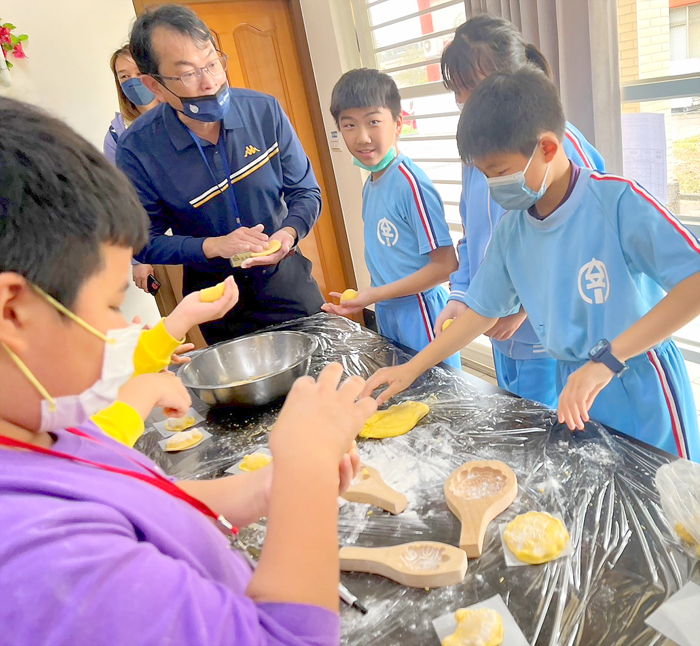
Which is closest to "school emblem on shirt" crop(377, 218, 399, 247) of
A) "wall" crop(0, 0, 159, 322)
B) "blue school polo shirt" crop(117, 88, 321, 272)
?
"blue school polo shirt" crop(117, 88, 321, 272)

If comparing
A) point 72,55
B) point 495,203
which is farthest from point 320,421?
point 72,55

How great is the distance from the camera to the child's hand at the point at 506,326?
1.57 metres

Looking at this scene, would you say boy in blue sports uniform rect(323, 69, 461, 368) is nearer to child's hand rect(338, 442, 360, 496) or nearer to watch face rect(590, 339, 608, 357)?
watch face rect(590, 339, 608, 357)

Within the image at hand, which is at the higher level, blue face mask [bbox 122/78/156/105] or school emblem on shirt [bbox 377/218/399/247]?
blue face mask [bbox 122/78/156/105]

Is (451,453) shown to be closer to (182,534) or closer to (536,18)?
(182,534)

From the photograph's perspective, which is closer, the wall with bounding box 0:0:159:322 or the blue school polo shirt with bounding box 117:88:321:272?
the blue school polo shirt with bounding box 117:88:321:272

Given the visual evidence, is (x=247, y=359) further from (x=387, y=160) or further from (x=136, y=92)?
(x=136, y=92)

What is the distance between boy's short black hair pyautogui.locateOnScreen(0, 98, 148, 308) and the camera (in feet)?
1.48

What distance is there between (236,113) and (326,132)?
230 cm

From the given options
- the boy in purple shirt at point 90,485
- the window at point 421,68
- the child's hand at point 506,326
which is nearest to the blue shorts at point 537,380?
the child's hand at point 506,326

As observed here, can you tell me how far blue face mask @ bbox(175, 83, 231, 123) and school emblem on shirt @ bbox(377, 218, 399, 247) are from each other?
70cm

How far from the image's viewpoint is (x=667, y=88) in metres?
2.22

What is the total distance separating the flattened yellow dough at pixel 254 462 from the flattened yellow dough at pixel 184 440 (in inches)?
7.7

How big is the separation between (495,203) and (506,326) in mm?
376
